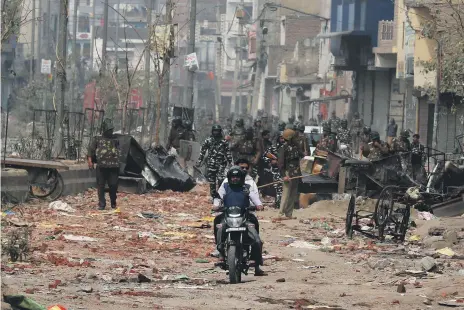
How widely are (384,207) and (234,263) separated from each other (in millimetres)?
5464

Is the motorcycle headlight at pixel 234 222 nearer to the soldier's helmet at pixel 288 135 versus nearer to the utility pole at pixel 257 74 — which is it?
the soldier's helmet at pixel 288 135

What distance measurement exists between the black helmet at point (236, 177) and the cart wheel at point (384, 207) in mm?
4598

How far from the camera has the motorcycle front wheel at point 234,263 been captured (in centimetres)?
1309

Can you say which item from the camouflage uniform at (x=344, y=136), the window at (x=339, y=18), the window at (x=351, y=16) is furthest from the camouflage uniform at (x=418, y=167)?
the window at (x=339, y=18)

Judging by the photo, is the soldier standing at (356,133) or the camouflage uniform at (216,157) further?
the soldier standing at (356,133)

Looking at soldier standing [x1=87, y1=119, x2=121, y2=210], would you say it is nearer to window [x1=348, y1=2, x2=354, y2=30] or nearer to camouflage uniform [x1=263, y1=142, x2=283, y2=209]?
camouflage uniform [x1=263, y1=142, x2=283, y2=209]

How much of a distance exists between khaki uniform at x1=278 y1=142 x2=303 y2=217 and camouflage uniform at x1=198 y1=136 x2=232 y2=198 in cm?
148

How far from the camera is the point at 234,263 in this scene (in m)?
13.1

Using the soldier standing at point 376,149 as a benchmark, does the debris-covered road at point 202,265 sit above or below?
below

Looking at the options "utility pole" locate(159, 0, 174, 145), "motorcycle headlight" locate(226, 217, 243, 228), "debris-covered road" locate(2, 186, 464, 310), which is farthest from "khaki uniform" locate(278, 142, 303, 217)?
"utility pole" locate(159, 0, 174, 145)

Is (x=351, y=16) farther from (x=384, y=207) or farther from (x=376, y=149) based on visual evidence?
(x=384, y=207)

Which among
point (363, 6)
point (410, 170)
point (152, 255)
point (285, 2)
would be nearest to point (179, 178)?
point (410, 170)

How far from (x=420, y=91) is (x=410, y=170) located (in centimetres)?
2849

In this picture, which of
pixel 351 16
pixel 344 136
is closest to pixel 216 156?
pixel 344 136
